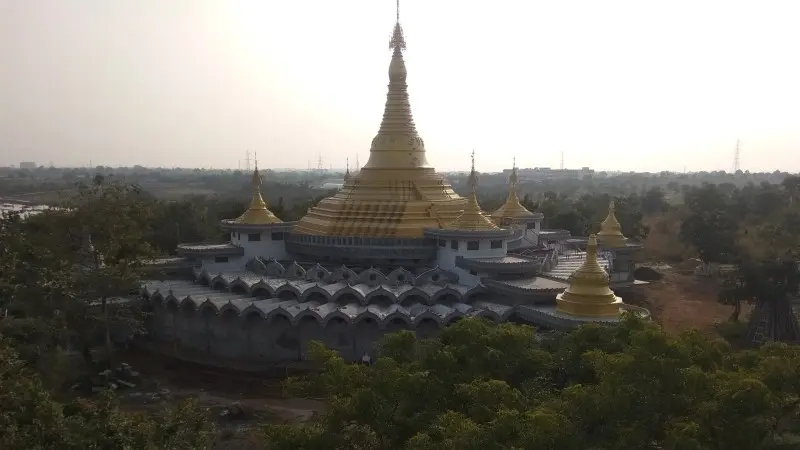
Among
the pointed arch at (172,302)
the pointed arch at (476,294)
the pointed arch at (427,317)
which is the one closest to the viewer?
the pointed arch at (427,317)

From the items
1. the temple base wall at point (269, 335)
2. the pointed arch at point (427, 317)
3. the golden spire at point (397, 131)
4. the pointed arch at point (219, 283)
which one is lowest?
the temple base wall at point (269, 335)

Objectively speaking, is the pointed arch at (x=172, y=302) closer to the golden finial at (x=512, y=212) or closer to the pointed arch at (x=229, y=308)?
the pointed arch at (x=229, y=308)

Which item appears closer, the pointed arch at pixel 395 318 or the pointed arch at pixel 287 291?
the pointed arch at pixel 395 318

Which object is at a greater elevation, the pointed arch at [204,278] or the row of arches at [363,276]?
the row of arches at [363,276]

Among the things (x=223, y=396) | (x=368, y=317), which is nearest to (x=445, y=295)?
(x=368, y=317)

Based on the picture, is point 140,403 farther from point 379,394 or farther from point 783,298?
point 783,298

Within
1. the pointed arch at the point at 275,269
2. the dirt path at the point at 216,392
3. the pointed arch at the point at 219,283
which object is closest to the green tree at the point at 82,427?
the dirt path at the point at 216,392
